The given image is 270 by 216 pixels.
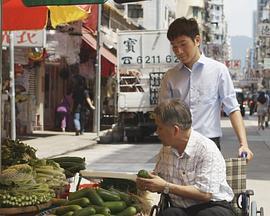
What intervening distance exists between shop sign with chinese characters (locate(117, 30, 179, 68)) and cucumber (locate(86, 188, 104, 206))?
55.6 feet

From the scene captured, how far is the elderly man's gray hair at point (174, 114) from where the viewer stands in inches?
155

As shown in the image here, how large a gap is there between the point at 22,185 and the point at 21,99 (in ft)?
55.7

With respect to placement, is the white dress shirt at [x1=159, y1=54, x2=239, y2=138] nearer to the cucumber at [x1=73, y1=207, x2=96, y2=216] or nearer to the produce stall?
the produce stall

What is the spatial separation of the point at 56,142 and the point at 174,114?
53.0ft

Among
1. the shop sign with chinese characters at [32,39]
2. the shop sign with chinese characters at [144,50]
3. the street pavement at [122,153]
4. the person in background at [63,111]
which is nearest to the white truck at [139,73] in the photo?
the shop sign with chinese characters at [144,50]

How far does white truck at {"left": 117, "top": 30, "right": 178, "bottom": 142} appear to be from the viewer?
21094mm

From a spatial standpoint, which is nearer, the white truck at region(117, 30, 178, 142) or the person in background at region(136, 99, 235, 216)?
the person in background at region(136, 99, 235, 216)

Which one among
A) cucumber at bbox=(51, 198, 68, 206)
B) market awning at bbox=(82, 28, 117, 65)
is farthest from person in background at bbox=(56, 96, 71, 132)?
cucumber at bbox=(51, 198, 68, 206)

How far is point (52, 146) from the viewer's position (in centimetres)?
1848

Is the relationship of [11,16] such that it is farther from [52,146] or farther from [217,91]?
[52,146]

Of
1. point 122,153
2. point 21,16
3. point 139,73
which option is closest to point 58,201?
point 21,16

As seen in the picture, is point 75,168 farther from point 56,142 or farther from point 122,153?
point 56,142

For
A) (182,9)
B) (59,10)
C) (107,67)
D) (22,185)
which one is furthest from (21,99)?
(182,9)

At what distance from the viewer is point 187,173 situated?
4.09 m
